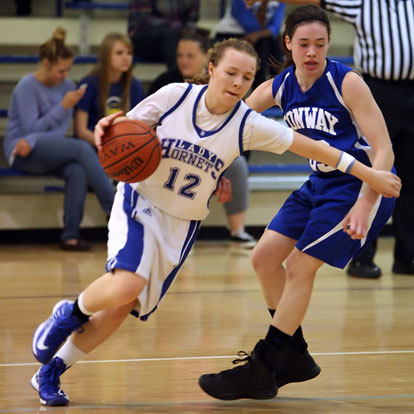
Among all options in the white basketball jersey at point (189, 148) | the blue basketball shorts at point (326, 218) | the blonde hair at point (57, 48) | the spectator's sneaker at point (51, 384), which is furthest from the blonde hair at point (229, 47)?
the blonde hair at point (57, 48)

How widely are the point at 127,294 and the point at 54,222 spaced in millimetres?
3793

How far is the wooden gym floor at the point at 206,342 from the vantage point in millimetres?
2840

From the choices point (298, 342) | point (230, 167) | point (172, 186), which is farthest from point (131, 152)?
point (230, 167)

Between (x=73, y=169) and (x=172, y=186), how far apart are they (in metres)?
3.33

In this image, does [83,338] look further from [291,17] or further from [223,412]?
[291,17]

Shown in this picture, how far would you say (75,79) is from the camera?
276 inches

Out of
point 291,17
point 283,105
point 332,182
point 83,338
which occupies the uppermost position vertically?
point 291,17

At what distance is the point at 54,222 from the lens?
248 inches

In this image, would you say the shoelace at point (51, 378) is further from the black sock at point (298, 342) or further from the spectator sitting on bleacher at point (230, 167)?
the spectator sitting on bleacher at point (230, 167)

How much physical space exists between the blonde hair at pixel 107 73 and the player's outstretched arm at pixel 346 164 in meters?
3.63

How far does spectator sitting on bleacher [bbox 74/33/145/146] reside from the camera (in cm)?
611

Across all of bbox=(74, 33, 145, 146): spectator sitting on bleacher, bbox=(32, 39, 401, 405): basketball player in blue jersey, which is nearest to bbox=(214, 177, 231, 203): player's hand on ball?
bbox=(32, 39, 401, 405): basketball player in blue jersey

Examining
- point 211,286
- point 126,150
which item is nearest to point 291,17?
point 126,150

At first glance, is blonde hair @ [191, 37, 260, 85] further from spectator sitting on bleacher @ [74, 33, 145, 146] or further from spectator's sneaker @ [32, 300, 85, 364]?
spectator sitting on bleacher @ [74, 33, 145, 146]
